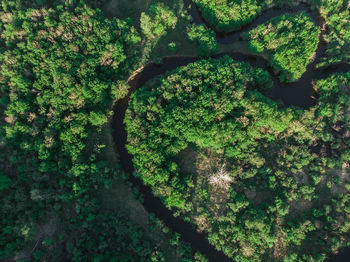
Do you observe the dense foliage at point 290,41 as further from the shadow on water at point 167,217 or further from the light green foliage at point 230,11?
the shadow on water at point 167,217

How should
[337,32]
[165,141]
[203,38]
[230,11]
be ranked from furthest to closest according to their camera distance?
1. [337,32]
2. [230,11]
3. [203,38]
4. [165,141]

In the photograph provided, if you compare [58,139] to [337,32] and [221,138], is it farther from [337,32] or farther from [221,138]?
A: [337,32]

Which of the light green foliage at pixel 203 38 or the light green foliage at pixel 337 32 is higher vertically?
the light green foliage at pixel 337 32

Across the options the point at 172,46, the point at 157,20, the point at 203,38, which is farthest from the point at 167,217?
the point at 157,20

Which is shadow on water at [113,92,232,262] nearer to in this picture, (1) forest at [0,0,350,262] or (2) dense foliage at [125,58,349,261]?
(1) forest at [0,0,350,262]

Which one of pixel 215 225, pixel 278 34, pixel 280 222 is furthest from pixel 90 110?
pixel 280 222

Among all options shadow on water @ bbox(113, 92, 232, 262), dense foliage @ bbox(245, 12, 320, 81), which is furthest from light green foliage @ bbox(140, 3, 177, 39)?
shadow on water @ bbox(113, 92, 232, 262)

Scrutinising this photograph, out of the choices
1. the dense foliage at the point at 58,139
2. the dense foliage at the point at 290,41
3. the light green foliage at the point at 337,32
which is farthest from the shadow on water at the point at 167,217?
the light green foliage at the point at 337,32
